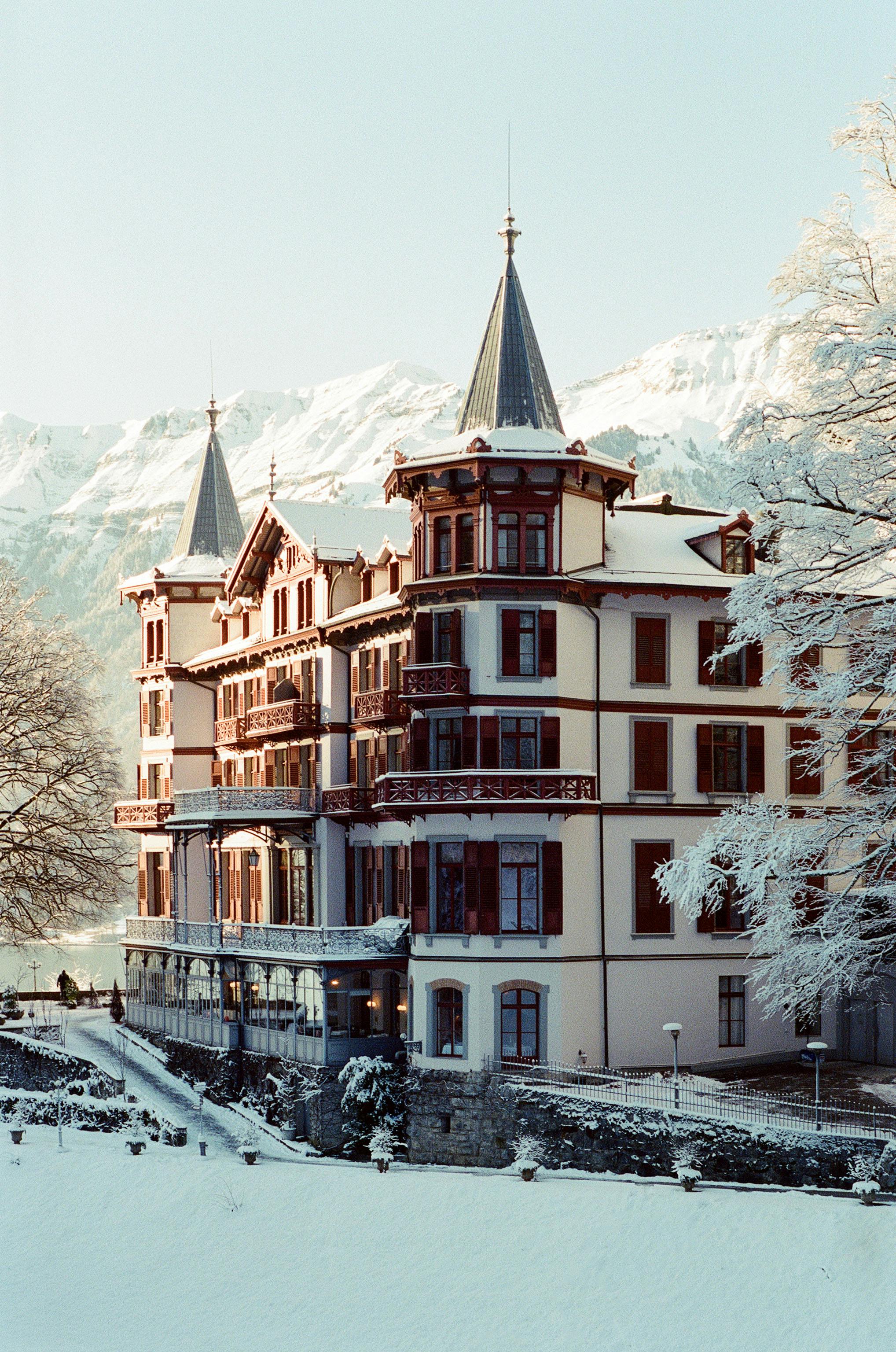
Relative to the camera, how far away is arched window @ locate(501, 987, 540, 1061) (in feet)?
126

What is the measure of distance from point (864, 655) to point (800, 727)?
488 inches

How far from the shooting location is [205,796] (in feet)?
161

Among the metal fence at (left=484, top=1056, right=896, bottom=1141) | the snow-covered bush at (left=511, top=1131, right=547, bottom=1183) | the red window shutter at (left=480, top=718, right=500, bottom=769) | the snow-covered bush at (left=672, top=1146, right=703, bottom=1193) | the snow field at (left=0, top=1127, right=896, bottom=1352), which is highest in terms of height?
the red window shutter at (left=480, top=718, right=500, bottom=769)

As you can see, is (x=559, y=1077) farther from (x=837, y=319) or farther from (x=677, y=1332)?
(x=837, y=319)

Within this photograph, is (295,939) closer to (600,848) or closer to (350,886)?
(350,886)

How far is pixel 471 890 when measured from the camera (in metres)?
38.8

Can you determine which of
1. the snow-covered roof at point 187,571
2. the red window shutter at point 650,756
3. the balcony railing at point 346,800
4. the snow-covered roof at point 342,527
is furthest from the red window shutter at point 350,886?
the snow-covered roof at point 187,571

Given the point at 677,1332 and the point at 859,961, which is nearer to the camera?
→ the point at 677,1332

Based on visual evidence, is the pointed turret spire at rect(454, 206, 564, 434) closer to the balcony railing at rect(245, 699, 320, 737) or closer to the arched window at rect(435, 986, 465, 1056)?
the balcony railing at rect(245, 699, 320, 737)

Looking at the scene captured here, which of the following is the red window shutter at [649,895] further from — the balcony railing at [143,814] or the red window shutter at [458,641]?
Answer: the balcony railing at [143,814]

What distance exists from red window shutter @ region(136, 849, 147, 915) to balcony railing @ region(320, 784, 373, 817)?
14.0 meters

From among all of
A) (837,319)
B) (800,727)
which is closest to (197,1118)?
(800,727)

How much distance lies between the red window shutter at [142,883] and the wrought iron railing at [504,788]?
2329 cm

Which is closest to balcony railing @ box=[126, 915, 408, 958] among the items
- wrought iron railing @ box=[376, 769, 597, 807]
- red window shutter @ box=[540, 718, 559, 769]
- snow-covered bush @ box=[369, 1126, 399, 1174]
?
snow-covered bush @ box=[369, 1126, 399, 1174]
